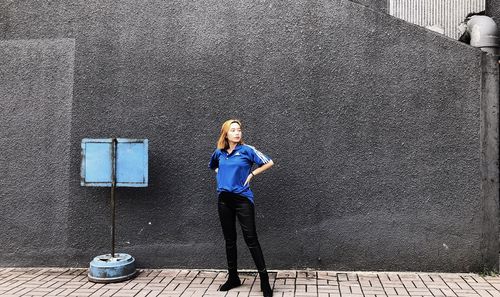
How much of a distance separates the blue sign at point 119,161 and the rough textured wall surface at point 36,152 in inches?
27.6

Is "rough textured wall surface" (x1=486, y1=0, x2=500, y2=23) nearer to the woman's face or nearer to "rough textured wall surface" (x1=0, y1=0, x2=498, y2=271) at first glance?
"rough textured wall surface" (x1=0, y1=0, x2=498, y2=271)

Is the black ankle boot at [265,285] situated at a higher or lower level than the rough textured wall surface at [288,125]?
lower

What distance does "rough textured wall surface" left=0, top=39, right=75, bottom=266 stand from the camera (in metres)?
6.10

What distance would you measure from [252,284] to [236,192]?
1.16 metres

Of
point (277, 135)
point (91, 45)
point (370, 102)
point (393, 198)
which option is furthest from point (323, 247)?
point (91, 45)

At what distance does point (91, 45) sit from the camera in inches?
241

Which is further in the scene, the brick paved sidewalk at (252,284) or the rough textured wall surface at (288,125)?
the rough textured wall surface at (288,125)

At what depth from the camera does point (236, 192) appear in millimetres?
4949

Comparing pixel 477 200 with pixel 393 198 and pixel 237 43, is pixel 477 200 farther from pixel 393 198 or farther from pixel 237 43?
pixel 237 43

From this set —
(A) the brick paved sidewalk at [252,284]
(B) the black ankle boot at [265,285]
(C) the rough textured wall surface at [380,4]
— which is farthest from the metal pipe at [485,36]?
(B) the black ankle boot at [265,285]

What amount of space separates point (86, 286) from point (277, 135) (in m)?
2.83

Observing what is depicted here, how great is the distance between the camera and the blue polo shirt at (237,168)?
16.2ft

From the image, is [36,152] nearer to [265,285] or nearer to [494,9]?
[265,285]

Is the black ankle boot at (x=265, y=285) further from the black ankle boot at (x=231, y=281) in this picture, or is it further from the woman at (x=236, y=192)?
the black ankle boot at (x=231, y=281)
